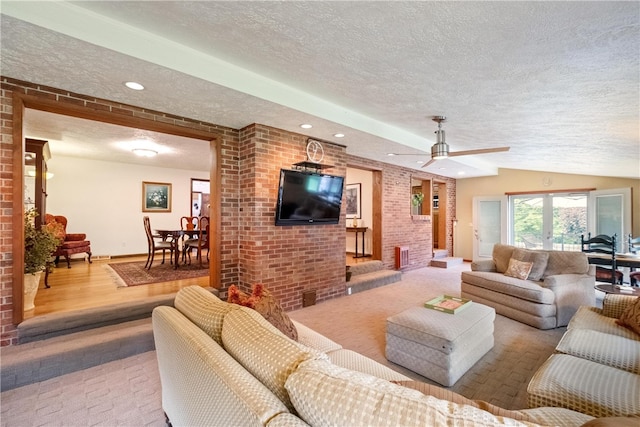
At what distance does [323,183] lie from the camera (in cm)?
406

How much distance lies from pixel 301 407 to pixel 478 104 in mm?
3282

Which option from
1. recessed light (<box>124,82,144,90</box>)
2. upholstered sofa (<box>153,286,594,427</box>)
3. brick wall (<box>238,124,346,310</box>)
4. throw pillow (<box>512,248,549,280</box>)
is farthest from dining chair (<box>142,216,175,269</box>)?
throw pillow (<box>512,248,549,280</box>)

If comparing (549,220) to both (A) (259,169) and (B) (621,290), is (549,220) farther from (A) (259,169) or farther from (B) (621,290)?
(A) (259,169)

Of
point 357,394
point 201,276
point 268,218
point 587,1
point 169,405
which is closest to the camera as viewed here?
point 357,394

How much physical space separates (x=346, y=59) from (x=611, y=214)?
7103 mm

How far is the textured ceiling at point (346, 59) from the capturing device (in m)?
1.72

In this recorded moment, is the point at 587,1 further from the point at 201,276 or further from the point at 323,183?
the point at 201,276

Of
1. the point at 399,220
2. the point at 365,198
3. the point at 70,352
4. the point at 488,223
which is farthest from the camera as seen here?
the point at 488,223

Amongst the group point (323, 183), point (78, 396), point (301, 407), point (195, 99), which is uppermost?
point (195, 99)

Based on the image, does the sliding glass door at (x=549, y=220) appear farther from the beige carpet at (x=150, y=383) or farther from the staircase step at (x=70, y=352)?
the staircase step at (x=70, y=352)

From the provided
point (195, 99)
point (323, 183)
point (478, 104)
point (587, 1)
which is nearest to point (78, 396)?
point (195, 99)

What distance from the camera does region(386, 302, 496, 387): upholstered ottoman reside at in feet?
7.20

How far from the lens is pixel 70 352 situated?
94.7 inches

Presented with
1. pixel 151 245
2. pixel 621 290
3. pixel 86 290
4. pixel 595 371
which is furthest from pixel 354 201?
pixel 595 371
